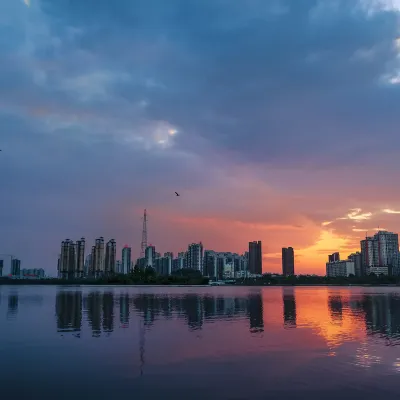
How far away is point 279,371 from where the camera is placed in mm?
27797

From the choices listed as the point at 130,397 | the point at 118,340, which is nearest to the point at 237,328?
the point at 118,340

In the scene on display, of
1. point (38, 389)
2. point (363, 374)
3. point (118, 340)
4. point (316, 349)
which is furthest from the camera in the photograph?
point (118, 340)

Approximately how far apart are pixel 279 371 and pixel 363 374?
18.8ft

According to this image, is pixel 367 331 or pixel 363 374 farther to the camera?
pixel 367 331

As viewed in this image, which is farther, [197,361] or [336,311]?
[336,311]

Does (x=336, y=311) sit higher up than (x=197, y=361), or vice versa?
(x=197, y=361)

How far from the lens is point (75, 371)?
91.6 feet

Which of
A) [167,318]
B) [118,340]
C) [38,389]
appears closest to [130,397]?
[38,389]

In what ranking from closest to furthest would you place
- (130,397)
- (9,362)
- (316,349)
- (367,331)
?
(130,397), (9,362), (316,349), (367,331)

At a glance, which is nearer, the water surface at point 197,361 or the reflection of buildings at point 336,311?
the water surface at point 197,361

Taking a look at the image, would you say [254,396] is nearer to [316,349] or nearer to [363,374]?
[363,374]

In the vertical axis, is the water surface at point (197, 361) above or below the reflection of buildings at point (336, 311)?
above

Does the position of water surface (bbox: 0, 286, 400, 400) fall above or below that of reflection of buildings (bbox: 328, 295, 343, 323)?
above

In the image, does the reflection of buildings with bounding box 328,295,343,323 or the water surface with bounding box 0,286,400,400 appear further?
the reflection of buildings with bounding box 328,295,343,323
